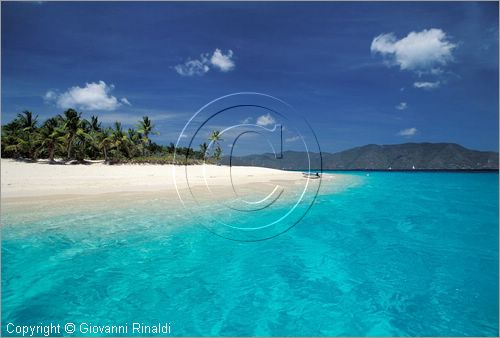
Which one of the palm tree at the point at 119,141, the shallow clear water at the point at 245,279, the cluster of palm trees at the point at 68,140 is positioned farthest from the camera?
the palm tree at the point at 119,141

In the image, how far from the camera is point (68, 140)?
59281 millimetres

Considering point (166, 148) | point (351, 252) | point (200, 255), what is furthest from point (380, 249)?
point (166, 148)

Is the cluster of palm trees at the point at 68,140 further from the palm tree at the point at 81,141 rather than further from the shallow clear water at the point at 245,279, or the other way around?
the shallow clear water at the point at 245,279

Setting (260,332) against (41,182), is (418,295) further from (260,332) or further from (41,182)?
(41,182)

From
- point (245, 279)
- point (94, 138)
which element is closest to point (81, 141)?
point (94, 138)

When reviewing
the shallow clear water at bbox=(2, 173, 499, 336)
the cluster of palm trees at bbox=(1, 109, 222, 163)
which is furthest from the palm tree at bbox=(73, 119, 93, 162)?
the shallow clear water at bbox=(2, 173, 499, 336)

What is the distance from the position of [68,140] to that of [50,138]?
11.7 ft

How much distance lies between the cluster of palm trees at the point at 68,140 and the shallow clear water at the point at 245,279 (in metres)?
39.5

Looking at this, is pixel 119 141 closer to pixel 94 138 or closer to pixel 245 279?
pixel 94 138

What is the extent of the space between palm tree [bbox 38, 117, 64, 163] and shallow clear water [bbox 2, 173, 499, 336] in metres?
44.9

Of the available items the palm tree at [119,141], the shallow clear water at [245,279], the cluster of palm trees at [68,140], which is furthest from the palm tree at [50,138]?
the shallow clear water at [245,279]

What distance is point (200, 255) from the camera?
540 inches

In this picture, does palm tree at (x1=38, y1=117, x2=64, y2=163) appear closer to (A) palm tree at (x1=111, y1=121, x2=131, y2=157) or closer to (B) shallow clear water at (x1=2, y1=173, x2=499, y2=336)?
(A) palm tree at (x1=111, y1=121, x2=131, y2=157)

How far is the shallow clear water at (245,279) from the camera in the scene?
8.36m
